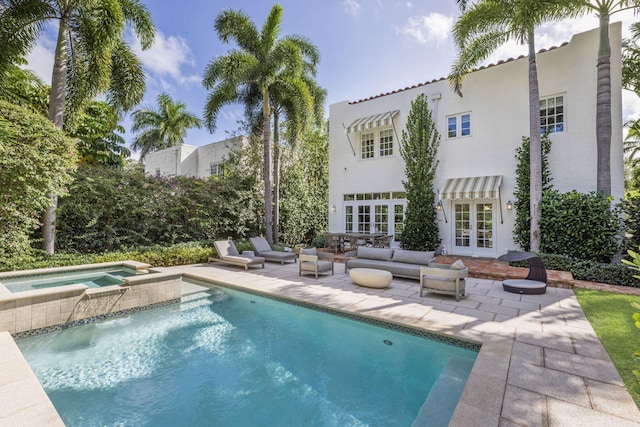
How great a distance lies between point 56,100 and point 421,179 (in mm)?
16647

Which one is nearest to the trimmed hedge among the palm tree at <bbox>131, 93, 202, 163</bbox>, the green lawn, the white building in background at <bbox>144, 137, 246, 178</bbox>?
the green lawn

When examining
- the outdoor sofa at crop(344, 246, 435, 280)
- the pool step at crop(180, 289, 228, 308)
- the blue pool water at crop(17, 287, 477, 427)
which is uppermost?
the outdoor sofa at crop(344, 246, 435, 280)

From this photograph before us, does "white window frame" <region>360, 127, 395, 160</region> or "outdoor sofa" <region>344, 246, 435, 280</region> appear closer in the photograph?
"outdoor sofa" <region>344, 246, 435, 280</region>

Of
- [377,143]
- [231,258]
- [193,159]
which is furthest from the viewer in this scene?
[193,159]

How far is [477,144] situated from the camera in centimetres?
1535

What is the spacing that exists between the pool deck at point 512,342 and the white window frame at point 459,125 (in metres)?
8.76

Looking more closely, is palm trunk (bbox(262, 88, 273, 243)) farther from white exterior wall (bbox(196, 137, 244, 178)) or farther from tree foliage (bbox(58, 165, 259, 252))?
white exterior wall (bbox(196, 137, 244, 178))

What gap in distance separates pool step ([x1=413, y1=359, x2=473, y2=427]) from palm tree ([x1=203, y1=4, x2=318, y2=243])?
45.5 feet

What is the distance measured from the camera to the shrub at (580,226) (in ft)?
35.8

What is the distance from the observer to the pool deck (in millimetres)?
3520

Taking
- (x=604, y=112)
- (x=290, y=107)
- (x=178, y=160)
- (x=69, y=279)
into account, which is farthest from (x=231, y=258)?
(x=178, y=160)

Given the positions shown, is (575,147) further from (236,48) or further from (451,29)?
(236,48)

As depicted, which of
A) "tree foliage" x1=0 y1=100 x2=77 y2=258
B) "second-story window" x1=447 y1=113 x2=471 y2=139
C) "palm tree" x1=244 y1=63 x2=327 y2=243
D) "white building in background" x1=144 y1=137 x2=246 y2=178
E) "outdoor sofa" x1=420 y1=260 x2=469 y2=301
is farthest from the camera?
"white building in background" x1=144 y1=137 x2=246 y2=178

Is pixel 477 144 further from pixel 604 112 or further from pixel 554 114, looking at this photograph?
pixel 604 112
